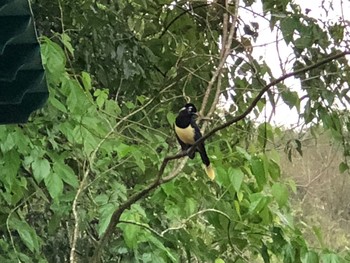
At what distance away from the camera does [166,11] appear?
2648 mm

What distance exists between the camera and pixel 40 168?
164cm

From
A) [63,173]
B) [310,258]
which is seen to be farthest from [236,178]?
[63,173]

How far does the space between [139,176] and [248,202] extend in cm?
46

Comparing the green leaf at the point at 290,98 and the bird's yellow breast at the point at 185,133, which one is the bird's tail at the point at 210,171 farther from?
the green leaf at the point at 290,98

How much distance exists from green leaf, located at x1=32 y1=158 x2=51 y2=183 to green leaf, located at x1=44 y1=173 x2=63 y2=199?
17mm

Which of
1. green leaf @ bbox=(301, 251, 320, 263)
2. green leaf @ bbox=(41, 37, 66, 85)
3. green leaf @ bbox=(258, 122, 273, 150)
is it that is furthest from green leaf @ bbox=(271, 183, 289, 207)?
green leaf @ bbox=(41, 37, 66, 85)

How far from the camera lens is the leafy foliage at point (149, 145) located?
1.71 meters

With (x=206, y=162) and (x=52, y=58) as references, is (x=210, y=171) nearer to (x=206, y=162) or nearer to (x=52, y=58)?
(x=206, y=162)

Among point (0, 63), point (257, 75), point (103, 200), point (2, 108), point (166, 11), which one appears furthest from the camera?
point (166, 11)

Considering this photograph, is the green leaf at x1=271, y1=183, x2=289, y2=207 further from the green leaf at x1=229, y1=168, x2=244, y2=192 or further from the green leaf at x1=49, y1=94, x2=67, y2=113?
the green leaf at x1=49, y1=94, x2=67, y2=113

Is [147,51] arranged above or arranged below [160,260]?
above

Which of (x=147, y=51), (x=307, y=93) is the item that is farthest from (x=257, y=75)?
(x=147, y=51)

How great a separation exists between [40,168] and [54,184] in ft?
0.14

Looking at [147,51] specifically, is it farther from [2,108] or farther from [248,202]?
[2,108]
